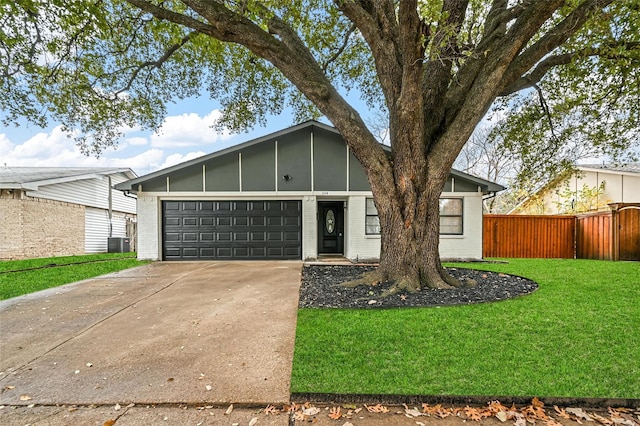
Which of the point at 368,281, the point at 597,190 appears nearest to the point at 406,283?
the point at 368,281

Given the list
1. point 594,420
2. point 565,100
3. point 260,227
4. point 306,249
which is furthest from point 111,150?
point 565,100

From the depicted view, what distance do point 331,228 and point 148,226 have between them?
253 inches

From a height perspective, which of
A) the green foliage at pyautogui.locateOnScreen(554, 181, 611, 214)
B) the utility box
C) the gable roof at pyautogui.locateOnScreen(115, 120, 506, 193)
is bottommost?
the utility box

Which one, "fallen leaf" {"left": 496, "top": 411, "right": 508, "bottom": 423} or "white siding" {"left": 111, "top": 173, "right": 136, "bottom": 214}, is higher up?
"white siding" {"left": 111, "top": 173, "right": 136, "bottom": 214}

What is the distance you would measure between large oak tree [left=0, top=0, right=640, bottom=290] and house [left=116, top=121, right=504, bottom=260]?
10.8 ft

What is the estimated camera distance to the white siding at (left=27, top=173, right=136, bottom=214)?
12695mm

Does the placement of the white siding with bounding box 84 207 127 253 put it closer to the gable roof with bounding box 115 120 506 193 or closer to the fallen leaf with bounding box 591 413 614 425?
the gable roof with bounding box 115 120 506 193

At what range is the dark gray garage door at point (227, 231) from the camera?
10.4 metres

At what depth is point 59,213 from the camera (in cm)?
1307

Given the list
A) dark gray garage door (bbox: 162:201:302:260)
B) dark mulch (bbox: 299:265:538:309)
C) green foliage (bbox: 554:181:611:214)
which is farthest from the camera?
green foliage (bbox: 554:181:611:214)

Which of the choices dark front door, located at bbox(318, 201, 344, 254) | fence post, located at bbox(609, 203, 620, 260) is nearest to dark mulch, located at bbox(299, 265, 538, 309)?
dark front door, located at bbox(318, 201, 344, 254)

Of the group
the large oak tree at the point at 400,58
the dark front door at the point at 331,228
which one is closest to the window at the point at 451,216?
the dark front door at the point at 331,228

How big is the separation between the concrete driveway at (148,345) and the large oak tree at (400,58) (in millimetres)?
2717

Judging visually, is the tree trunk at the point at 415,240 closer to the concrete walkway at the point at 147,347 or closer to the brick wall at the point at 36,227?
the concrete walkway at the point at 147,347
